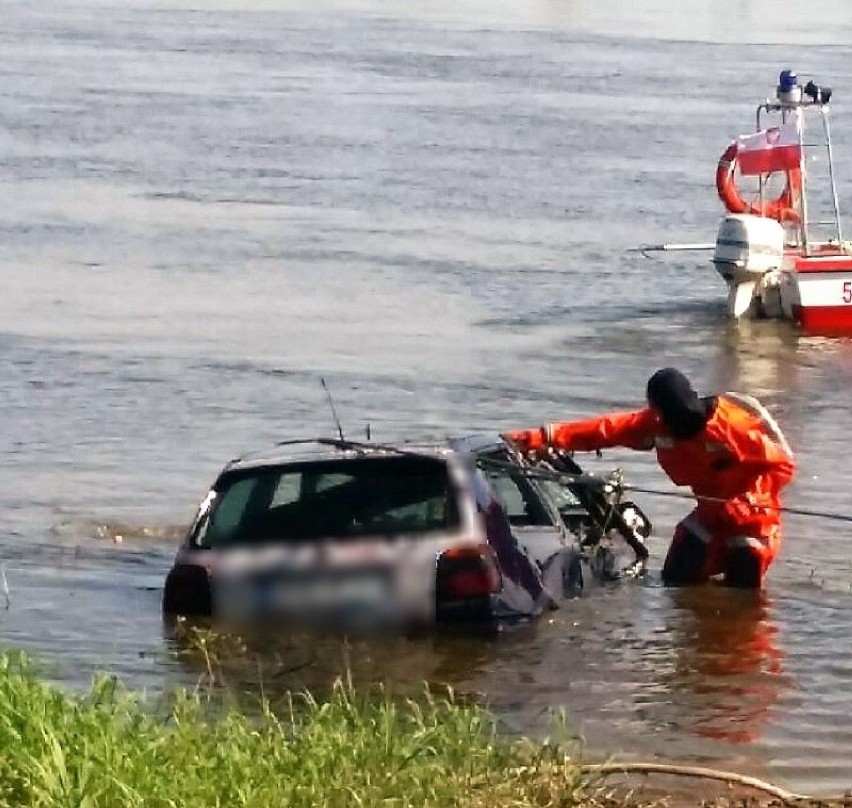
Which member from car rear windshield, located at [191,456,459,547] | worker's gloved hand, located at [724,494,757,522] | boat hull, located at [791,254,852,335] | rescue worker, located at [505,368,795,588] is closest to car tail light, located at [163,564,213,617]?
car rear windshield, located at [191,456,459,547]

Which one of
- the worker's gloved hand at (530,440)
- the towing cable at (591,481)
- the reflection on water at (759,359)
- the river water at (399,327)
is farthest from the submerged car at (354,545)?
the reflection on water at (759,359)

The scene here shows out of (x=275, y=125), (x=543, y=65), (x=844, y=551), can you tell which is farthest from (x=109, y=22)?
(x=844, y=551)

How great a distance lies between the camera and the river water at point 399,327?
34.8 feet

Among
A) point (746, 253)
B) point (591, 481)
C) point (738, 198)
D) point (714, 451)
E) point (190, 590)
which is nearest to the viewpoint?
point (190, 590)

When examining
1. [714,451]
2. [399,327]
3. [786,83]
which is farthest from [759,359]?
[714,451]

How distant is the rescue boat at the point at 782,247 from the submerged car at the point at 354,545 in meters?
15.5

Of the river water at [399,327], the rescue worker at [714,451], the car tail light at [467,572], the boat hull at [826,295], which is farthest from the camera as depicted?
the boat hull at [826,295]

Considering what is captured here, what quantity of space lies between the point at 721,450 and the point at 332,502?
242cm

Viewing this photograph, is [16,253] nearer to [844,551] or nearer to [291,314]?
[291,314]

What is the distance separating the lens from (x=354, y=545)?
33.6 feet

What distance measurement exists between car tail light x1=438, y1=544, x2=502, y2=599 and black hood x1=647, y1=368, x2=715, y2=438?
1700mm

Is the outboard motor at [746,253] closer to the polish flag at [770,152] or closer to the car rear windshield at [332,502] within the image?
the polish flag at [770,152]

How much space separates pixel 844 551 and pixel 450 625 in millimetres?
4682

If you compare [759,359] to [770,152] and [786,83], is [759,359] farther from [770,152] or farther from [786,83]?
[786,83]
